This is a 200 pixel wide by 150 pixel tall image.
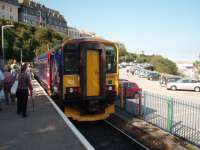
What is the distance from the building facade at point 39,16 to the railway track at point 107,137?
335 ft

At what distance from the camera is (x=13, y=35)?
72.2 metres

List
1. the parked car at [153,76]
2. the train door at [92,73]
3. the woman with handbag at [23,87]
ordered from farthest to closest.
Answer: the parked car at [153,76]
the train door at [92,73]
the woman with handbag at [23,87]

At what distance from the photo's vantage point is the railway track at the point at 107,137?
10.5 metres

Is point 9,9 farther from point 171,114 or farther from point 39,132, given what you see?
point 39,132

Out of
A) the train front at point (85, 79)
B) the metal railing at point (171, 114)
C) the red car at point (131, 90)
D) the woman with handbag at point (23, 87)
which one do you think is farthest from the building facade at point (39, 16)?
the woman with handbag at point (23, 87)

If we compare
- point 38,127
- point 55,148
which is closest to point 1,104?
point 38,127

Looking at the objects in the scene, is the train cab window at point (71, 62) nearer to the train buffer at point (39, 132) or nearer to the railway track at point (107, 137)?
the train buffer at point (39, 132)

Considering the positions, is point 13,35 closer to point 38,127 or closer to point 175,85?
point 175,85

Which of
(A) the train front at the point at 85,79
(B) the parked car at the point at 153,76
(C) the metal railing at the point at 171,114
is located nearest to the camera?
(C) the metal railing at the point at 171,114

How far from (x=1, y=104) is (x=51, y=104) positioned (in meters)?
2.18

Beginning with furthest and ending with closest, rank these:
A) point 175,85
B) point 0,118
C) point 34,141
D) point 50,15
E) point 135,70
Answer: point 50,15 < point 135,70 < point 175,85 < point 0,118 < point 34,141

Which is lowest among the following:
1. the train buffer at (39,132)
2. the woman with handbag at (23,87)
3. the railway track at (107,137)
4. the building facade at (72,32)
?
the railway track at (107,137)

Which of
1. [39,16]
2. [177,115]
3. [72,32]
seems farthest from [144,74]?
[72,32]

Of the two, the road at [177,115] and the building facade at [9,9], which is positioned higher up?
the building facade at [9,9]
